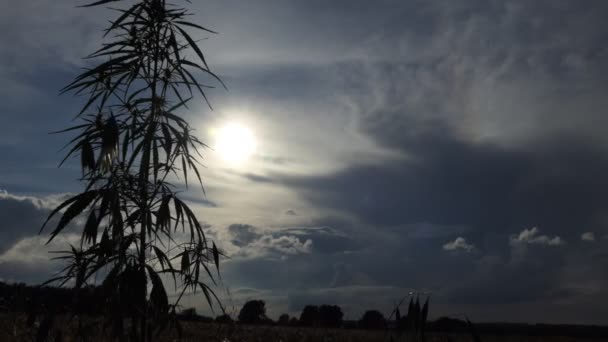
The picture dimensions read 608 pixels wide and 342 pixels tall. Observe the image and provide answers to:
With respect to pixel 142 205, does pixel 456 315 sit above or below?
below

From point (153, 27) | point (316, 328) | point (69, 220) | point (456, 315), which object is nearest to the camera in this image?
point (456, 315)

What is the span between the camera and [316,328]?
643 inches

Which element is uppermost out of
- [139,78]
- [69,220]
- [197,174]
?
[139,78]

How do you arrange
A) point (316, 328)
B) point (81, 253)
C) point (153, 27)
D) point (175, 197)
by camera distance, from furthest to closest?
point (316, 328) → point (153, 27) → point (175, 197) → point (81, 253)

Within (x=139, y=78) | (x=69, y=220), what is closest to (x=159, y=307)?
(x=69, y=220)

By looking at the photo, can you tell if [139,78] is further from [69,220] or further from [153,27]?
[69,220]

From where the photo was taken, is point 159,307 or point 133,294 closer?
point 133,294

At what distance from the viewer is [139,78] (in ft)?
25.8

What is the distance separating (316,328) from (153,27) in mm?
11607

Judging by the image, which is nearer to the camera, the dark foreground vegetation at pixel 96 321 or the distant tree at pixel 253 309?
the dark foreground vegetation at pixel 96 321

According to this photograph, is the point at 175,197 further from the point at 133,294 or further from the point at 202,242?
the point at 133,294

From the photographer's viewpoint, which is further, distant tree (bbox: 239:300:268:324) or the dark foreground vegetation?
distant tree (bbox: 239:300:268:324)

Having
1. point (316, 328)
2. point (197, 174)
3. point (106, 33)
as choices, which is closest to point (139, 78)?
point (106, 33)

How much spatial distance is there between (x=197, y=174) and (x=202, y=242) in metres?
1.11
